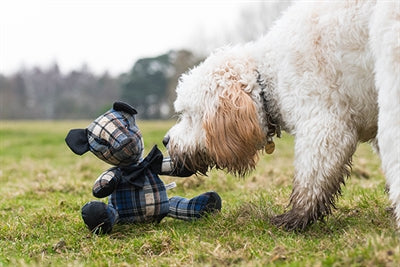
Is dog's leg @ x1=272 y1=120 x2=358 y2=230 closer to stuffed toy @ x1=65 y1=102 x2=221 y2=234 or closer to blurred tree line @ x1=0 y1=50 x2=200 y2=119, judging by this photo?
stuffed toy @ x1=65 y1=102 x2=221 y2=234

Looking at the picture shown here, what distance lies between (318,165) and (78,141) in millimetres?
1866

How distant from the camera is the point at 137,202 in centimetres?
427

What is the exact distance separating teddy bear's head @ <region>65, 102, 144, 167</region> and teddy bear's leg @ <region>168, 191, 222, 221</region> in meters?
0.61

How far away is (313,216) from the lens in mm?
3623

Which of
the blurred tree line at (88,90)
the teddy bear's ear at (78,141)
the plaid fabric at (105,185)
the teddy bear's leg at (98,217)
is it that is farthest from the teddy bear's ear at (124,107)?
the blurred tree line at (88,90)

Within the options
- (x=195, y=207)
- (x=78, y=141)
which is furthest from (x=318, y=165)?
(x=78, y=141)

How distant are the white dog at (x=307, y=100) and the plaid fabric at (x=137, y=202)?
424mm

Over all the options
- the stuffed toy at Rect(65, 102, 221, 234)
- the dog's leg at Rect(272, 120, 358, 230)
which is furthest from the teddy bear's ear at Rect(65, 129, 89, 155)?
the dog's leg at Rect(272, 120, 358, 230)

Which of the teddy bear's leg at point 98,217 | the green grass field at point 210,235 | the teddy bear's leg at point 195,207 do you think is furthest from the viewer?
the teddy bear's leg at point 195,207

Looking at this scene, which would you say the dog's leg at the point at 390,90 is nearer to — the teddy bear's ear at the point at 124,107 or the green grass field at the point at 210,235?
the green grass field at the point at 210,235

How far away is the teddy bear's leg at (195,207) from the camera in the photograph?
14.4 ft

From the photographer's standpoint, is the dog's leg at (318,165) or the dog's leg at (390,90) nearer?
the dog's leg at (390,90)

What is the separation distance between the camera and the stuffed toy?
410cm

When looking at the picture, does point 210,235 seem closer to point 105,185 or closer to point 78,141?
point 105,185
